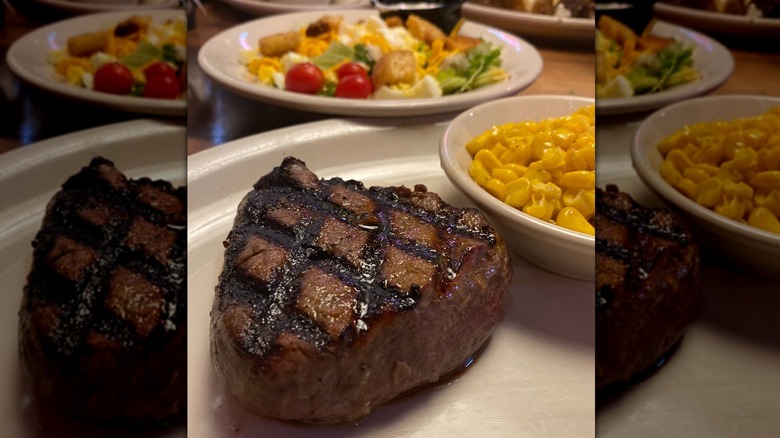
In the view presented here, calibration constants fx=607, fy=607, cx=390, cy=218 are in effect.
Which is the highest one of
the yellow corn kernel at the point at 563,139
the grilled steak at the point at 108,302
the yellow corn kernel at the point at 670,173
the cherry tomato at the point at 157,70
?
the yellow corn kernel at the point at 563,139

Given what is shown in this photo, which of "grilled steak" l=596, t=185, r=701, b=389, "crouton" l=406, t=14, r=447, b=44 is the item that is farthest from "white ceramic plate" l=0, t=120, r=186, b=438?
"grilled steak" l=596, t=185, r=701, b=389

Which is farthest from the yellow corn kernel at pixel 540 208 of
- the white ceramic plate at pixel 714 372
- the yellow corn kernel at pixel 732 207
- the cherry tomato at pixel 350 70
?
the cherry tomato at pixel 350 70

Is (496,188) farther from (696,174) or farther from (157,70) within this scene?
(157,70)

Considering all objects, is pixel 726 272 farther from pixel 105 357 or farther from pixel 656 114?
pixel 105 357

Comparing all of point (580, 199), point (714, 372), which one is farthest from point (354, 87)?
point (714, 372)

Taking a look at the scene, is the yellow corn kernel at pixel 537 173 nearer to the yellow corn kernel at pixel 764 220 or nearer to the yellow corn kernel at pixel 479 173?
the yellow corn kernel at pixel 479 173

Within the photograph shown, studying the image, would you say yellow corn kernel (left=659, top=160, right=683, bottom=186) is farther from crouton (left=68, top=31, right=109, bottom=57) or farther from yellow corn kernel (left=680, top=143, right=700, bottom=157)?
crouton (left=68, top=31, right=109, bottom=57)

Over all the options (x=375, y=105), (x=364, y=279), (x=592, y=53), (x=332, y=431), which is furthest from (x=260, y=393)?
(x=592, y=53)
